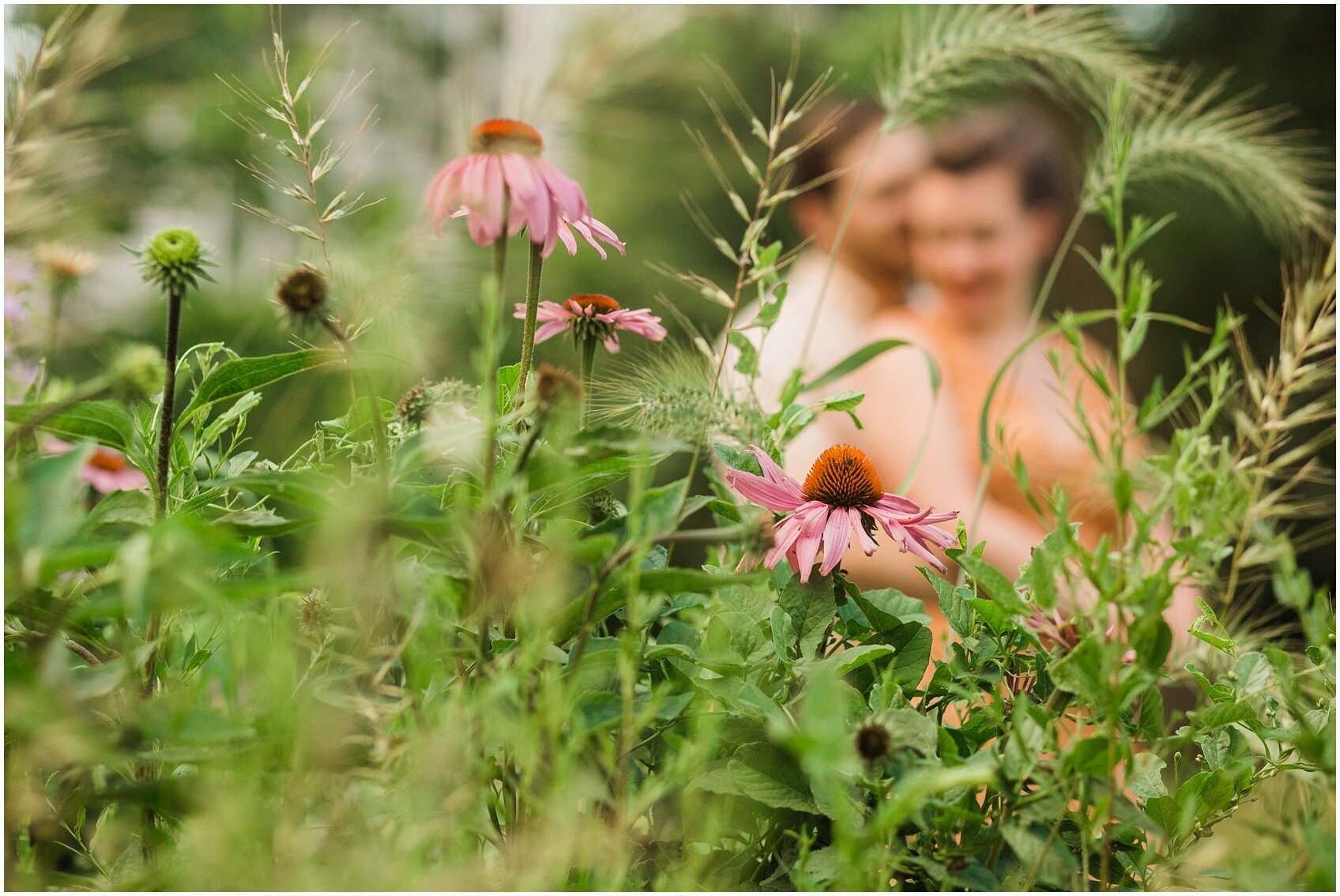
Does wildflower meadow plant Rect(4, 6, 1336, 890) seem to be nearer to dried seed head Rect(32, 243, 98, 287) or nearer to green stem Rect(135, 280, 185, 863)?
green stem Rect(135, 280, 185, 863)

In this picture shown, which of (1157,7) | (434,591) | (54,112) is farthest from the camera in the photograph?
(1157,7)

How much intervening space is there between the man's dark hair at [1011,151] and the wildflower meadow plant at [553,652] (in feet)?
6.34

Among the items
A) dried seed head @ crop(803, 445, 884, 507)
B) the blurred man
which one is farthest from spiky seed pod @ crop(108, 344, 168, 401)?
the blurred man

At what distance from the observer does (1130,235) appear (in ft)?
1.15

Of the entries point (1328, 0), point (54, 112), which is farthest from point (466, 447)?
point (1328, 0)

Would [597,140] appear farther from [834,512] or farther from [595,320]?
[834,512]

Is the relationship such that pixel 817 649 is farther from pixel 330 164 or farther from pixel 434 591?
pixel 330 164

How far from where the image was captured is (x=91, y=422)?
367 mm

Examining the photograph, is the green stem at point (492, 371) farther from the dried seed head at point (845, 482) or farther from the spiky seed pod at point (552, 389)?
the dried seed head at point (845, 482)

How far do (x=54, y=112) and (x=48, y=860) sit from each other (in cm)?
45

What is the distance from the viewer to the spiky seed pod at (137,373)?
15.4 inches

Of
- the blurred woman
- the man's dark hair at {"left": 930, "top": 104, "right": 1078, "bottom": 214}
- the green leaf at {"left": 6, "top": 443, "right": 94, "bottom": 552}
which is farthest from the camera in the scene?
the man's dark hair at {"left": 930, "top": 104, "right": 1078, "bottom": 214}

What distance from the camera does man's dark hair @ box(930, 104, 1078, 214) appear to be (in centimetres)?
225

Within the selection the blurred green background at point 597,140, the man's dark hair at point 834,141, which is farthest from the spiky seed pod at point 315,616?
the man's dark hair at point 834,141
